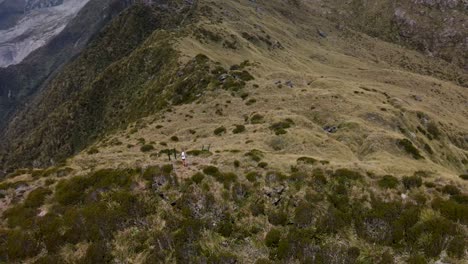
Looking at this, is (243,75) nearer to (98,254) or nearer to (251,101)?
(251,101)

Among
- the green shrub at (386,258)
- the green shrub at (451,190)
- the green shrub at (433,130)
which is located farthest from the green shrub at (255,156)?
the green shrub at (433,130)

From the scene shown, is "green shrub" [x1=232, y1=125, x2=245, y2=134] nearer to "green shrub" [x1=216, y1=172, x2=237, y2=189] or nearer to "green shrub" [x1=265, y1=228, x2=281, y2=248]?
"green shrub" [x1=216, y1=172, x2=237, y2=189]

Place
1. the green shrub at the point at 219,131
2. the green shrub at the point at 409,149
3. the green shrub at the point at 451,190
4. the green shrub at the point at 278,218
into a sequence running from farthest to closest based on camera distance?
the green shrub at the point at 219,131 → the green shrub at the point at 409,149 → the green shrub at the point at 451,190 → the green shrub at the point at 278,218

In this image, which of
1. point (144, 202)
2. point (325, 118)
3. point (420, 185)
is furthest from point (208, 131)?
point (420, 185)

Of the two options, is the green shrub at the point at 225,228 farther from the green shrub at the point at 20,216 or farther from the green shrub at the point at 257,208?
the green shrub at the point at 20,216

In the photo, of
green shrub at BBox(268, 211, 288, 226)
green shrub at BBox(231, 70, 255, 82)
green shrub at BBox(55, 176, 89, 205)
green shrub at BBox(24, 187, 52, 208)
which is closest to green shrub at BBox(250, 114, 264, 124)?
green shrub at BBox(231, 70, 255, 82)

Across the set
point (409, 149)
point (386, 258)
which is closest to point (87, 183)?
point (386, 258)
